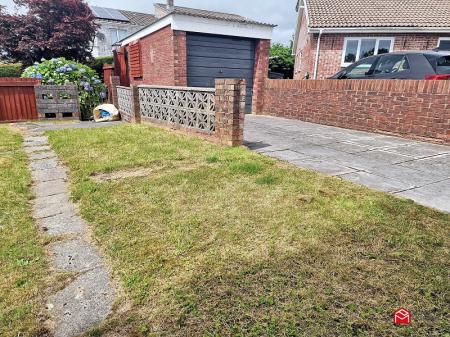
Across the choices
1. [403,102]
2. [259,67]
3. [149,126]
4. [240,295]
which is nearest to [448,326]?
[240,295]

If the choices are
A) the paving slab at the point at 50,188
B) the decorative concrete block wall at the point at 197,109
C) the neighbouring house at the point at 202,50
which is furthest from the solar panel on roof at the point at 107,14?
the paving slab at the point at 50,188

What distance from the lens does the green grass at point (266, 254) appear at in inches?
67.4

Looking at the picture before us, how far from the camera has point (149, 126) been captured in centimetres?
814

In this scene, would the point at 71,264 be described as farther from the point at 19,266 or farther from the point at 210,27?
the point at 210,27

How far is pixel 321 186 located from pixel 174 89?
4506mm

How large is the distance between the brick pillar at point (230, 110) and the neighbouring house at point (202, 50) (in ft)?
15.3

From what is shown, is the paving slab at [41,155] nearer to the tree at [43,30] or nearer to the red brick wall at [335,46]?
the red brick wall at [335,46]

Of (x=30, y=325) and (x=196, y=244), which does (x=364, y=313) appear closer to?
(x=196, y=244)

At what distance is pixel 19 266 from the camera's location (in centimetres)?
216

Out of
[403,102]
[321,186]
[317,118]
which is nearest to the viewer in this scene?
[321,186]

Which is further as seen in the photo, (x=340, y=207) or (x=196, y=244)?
(x=340, y=207)

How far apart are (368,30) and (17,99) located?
15039 mm

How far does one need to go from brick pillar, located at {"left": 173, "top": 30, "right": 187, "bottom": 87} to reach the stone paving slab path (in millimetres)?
6424

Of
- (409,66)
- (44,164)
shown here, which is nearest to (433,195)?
(409,66)
